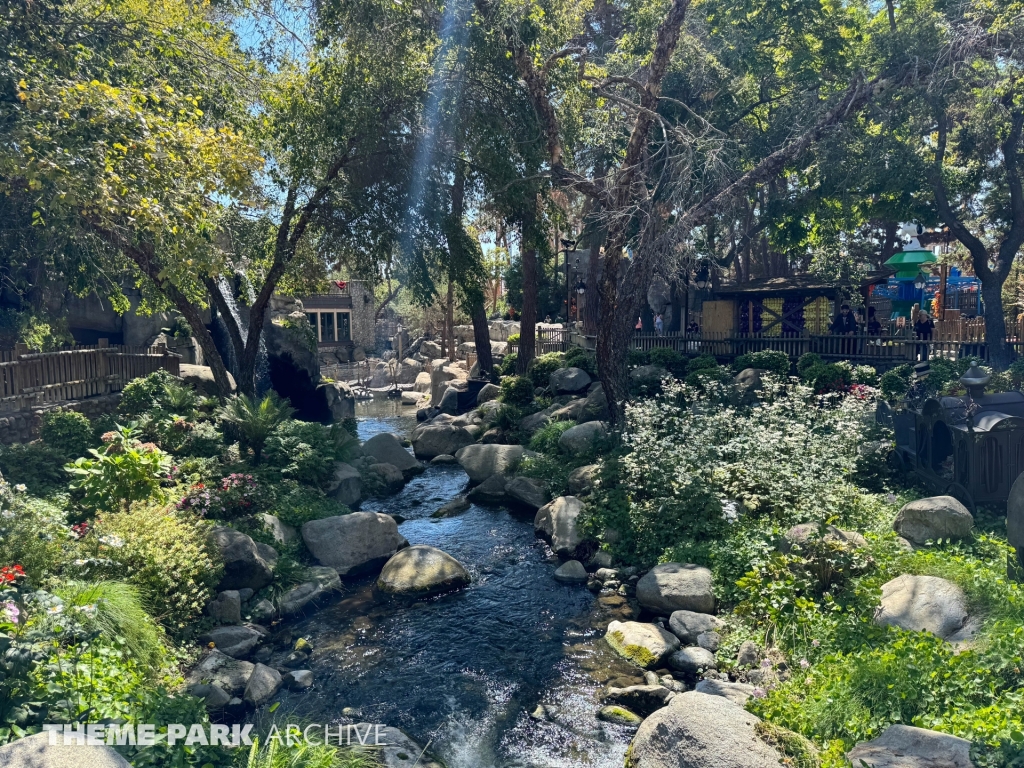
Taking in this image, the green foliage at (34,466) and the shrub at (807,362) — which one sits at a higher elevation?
the shrub at (807,362)

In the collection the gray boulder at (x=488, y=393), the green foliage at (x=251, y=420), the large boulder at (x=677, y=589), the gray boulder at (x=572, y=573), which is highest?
the green foliage at (x=251, y=420)

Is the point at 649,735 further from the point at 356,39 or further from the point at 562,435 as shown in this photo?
the point at 356,39

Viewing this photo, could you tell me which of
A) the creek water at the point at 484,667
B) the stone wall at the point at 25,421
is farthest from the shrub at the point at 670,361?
the stone wall at the point at 25,421

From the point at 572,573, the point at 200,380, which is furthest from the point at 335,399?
the point at 572,573

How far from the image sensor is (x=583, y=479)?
12719mm

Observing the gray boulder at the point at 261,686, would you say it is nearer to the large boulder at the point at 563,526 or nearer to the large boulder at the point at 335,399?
the large boulder at the point at 563,526

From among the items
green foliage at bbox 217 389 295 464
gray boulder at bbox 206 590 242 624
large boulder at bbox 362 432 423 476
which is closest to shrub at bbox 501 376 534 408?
large boulder at bbox 362 432 423 476

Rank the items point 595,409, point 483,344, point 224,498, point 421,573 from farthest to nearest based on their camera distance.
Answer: point 483,344, point 595,409, point 224,498, point 421,573

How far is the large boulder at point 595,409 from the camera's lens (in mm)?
16378

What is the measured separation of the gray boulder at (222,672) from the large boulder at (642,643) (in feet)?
13.2

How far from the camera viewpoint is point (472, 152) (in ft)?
48.0

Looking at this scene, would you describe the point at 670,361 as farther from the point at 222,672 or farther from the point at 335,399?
the point at 222,672

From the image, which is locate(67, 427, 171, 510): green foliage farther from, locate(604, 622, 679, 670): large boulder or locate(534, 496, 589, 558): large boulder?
locate(604, 622, 679, 670): large boulder

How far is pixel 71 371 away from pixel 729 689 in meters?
14.4
